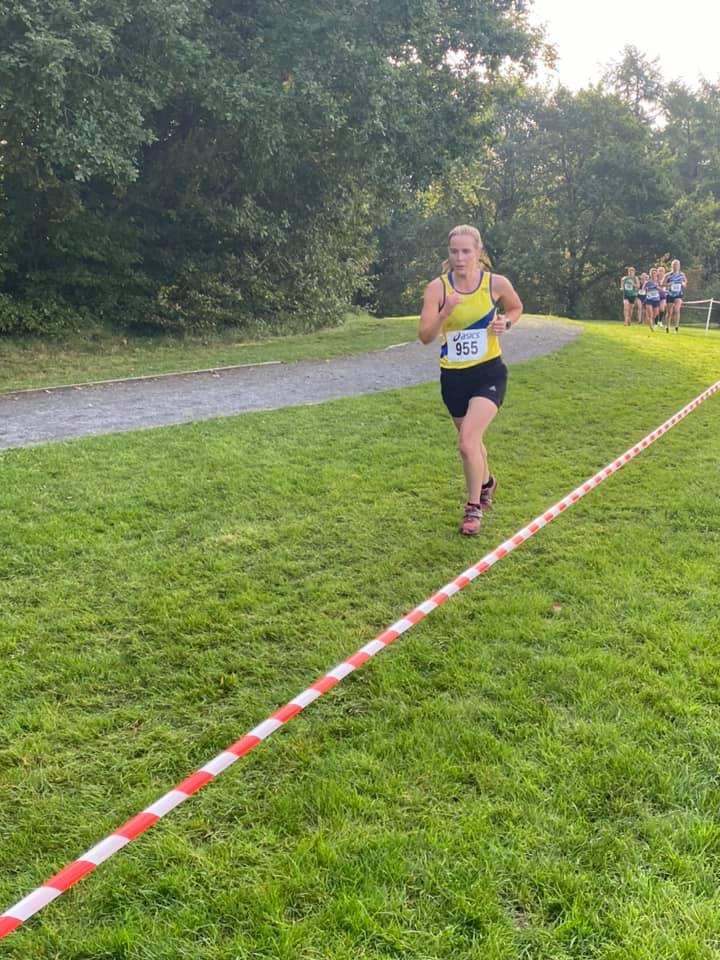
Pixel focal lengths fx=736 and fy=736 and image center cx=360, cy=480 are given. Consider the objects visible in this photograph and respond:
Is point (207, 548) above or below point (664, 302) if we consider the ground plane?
below

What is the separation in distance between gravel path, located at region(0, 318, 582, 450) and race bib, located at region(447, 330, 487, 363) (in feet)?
13.8

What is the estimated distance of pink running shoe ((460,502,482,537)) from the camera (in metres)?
5.05

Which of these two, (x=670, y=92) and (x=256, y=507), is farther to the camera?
(x=670, y=92)

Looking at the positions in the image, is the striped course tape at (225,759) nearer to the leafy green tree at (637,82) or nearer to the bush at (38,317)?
the bush at (38,317)

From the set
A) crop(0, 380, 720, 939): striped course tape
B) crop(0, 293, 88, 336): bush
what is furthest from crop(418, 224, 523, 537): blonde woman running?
crop(0, 293, 88, 336): bush

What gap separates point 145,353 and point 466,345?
10666 millimetres

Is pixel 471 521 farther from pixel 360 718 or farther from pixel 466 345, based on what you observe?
pixel 360 718

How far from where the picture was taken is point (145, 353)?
46.6ft

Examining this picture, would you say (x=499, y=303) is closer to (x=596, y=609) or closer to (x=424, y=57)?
(x=596, y=609)

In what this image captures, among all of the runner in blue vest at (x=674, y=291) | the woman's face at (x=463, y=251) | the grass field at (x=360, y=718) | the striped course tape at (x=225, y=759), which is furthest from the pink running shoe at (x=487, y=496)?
the runner in blue vest at (x=674, y=291)

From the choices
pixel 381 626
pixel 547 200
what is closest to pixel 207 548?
pixel 381 626

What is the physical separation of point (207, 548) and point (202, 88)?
10.8 meters

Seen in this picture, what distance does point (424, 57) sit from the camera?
16188 millimetres

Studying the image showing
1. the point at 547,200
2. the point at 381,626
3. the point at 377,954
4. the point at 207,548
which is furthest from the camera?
the point at 547,200
